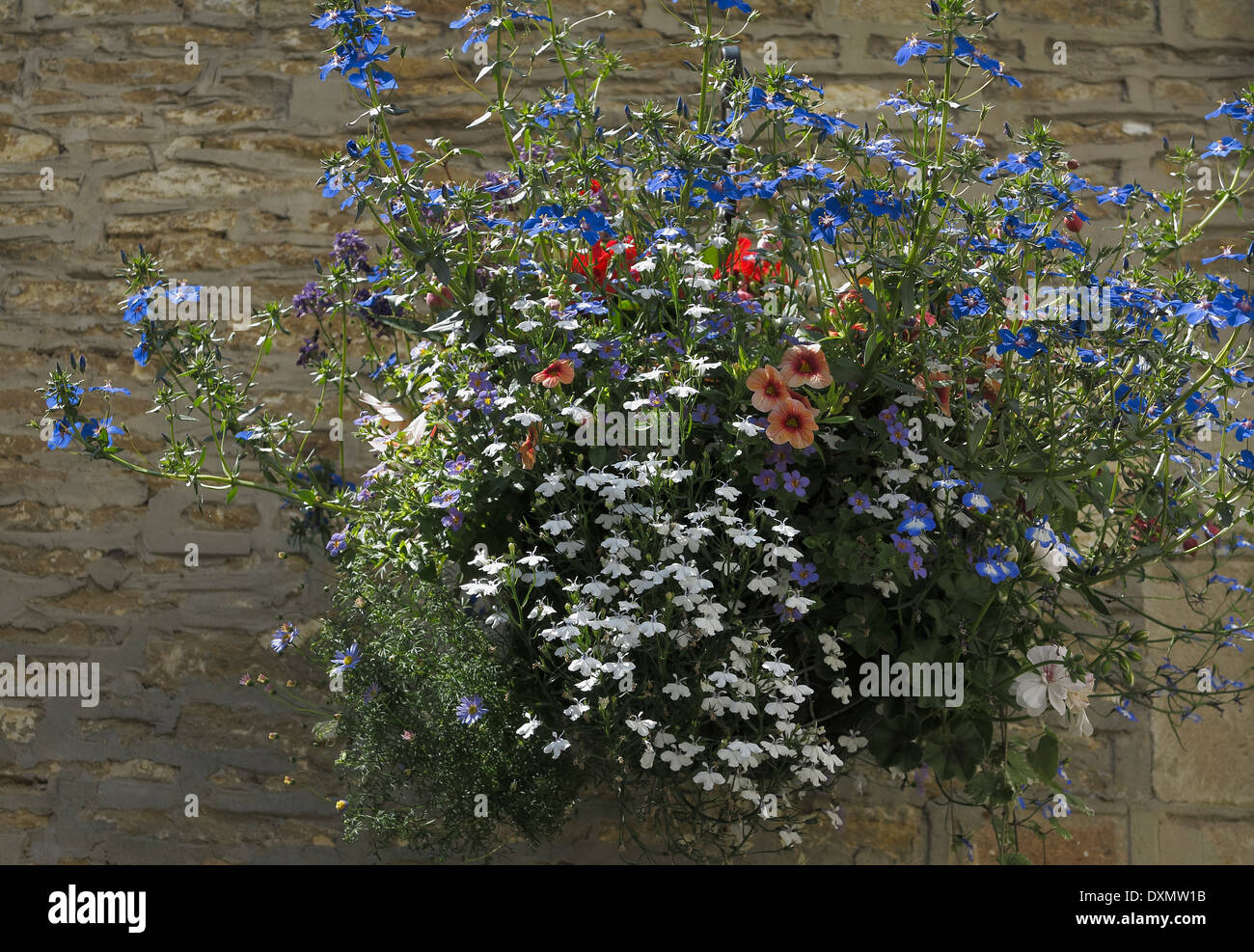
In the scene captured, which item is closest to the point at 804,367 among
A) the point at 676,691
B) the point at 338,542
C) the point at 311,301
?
the point at 676,691

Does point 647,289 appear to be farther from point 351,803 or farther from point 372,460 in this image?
point 372,460

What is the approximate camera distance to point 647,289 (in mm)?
1773

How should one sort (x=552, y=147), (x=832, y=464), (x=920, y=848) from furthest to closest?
(x=920, y=848), (x=552, y=147), (x=832, y=464)

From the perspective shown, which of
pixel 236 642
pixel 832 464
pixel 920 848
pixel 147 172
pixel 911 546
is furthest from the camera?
pixel 147 172

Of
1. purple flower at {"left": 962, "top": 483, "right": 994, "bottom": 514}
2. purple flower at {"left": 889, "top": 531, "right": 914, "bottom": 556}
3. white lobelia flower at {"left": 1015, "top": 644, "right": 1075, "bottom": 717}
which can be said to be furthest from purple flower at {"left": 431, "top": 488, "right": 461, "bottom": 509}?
white lobelia flower at {"left": 1015, "top": 644, "right": 1075, "bottom": 717}

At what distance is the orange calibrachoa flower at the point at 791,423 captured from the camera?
168 cm

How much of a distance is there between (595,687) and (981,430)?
70 cm

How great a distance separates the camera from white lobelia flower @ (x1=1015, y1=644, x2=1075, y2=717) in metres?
1.79

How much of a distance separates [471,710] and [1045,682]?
0.89 metres

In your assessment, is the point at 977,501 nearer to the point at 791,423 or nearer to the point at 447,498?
the point at 791,423

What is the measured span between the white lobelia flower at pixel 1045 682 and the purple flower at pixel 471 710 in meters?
0.83

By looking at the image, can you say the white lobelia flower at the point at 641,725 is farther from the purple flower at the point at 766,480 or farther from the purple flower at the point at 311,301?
the purple flower at the point at 311,301

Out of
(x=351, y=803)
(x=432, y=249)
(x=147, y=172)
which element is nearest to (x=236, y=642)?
(x=351, y=803)

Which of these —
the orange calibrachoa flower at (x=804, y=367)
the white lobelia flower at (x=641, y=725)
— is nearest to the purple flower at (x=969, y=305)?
the orange calibrachoa flower at (x=804, y=367)
